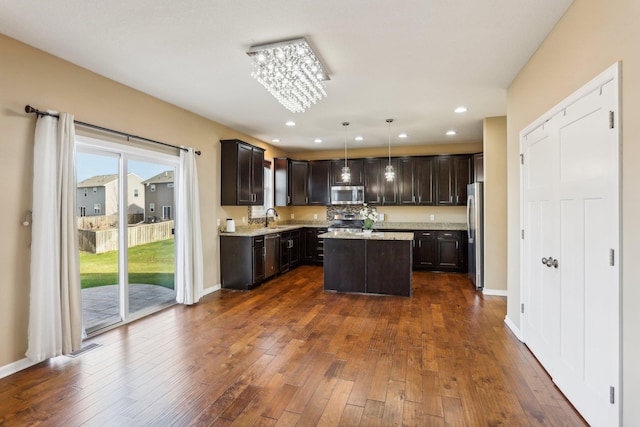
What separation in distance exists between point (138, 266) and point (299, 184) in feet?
14.4

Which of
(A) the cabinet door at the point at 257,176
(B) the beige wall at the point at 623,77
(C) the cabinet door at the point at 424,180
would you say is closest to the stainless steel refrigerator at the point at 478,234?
(C) the cabinet door at the point at 424,180

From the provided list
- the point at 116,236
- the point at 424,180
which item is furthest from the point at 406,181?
the point at 116,236

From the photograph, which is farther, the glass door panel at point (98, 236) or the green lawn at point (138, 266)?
the green lawn at point (138, 266)

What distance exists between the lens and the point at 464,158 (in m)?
6.82

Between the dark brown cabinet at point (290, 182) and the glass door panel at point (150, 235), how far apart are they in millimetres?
3233

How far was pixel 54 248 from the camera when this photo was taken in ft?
9.37

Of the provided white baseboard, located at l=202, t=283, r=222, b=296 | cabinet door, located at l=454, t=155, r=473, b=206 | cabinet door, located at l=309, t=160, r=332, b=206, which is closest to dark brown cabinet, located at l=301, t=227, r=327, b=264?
cabinet door, located at l=309, t=160, r=332, b=206

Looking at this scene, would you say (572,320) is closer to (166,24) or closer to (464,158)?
(166,24)

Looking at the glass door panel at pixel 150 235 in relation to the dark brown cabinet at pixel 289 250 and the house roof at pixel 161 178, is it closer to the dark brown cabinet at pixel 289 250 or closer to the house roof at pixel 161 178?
the house roof at pixel 161 178

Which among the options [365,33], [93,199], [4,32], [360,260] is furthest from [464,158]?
[4,32]

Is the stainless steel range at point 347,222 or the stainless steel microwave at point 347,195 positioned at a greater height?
the stainless steel microwave at point 347,195

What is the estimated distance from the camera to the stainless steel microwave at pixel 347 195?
24.7ft

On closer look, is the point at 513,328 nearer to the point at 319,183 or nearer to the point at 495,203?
the point at 495,203

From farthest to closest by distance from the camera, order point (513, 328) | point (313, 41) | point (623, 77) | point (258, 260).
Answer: point (258, 260)
point (513, 328)
point (313, 41)
point (623, 77)
